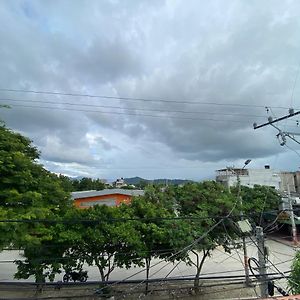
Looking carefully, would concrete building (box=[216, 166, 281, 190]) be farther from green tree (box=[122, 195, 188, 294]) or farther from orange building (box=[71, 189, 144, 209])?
green tree (box=[122, 195, 188, 294])

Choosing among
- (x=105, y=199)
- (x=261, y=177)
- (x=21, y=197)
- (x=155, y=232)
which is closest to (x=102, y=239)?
(x=155, y=232)

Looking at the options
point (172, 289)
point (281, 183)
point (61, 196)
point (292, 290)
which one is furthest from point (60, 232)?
point (281, 183)

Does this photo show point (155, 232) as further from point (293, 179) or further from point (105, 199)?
point (293, 179)

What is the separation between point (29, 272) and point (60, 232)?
2.26 meters

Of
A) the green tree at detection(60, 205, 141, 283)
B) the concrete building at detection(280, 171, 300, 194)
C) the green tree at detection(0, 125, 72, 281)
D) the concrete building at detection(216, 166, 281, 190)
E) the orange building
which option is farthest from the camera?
the concrete building at detection(280, 171, 300, 194)

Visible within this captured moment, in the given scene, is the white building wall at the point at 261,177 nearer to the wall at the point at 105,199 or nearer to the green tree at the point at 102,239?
the wall at the point at 105,199

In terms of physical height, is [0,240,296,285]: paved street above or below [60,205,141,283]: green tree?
below

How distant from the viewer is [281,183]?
47969mm

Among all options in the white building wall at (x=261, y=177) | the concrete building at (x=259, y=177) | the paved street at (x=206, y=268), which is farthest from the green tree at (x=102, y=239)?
the white building wall at (x=261, y=177)

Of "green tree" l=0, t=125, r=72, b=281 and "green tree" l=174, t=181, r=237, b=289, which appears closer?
"green tree" l=0, t=125, r=72, b=281

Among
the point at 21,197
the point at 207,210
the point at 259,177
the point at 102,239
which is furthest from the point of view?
the point at 259,177

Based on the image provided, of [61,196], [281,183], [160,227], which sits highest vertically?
[281,183]

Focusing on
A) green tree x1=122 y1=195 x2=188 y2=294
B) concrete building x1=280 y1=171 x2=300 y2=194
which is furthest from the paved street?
concrete building x1=280 y1=171 x2=300 y2=194

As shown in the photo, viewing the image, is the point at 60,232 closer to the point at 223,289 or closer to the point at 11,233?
the point at 11,233
